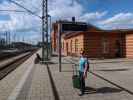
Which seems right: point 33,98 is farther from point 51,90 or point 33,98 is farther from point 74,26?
point 74,26

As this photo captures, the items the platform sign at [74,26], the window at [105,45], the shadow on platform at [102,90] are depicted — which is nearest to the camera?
the shadow on platform at [102,90]

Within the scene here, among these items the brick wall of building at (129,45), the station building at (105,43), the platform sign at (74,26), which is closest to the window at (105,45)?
the station building at (105,43)

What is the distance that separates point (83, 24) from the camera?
1912 centimetres

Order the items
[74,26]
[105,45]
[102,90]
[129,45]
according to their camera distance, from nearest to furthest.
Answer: [102,90] < [74,26] < [129,45] < [105,45]

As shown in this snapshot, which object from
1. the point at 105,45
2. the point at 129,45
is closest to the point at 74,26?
the point at 129,45

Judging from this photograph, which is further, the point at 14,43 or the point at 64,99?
the point at 14,43

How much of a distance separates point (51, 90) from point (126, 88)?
292cm

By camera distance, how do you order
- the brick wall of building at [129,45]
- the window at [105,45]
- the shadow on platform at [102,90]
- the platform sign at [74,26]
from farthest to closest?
the window at [105,45]
the brick wall of building at [129,45]
the platform sign at [74,26]
the shadow on platform at [102,90]

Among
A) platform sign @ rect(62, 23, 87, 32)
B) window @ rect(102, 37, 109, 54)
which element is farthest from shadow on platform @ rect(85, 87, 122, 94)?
window @ rect(102, 37, 109, 54)

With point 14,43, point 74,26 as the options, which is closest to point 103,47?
point 74,26

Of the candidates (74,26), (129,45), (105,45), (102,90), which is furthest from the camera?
(105,45)

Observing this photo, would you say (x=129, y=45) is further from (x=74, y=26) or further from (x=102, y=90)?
(x=102, y=90)

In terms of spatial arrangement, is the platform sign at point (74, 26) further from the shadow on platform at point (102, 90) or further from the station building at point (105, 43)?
the station building at point (105, 43)

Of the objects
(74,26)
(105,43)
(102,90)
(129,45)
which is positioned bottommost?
(102,90)
